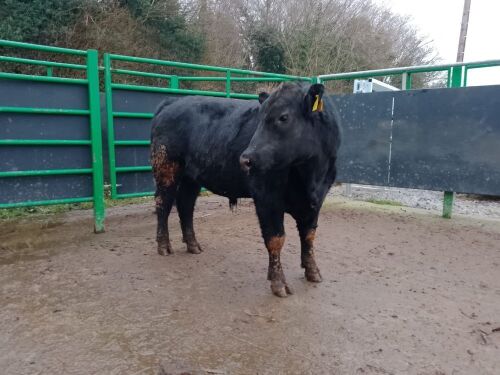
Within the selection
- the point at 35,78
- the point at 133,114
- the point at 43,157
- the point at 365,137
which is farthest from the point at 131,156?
the point at 365,137

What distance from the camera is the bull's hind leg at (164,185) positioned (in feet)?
13.9

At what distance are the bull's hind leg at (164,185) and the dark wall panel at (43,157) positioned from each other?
4.20 feet

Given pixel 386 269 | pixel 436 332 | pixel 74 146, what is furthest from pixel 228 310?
pixel 74 146

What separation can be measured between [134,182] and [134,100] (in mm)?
1152

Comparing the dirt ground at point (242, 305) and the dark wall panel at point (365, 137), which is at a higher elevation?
the dark wall panel at point (365, 137)

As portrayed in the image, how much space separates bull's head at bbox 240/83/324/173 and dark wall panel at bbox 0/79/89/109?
2915mm

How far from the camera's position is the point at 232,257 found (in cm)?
430

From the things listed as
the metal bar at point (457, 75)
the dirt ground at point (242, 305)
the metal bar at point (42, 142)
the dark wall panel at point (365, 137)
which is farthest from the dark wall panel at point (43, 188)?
the metal bar at point (457, 75)

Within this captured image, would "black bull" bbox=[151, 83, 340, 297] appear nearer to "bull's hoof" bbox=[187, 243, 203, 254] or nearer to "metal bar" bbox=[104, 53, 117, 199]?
"bull's hoof" bbox=[187, 243, 203, 254]

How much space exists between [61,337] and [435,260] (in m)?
3.58

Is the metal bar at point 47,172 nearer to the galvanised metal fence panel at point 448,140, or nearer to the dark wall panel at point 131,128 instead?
the dark wall panel at point 131,128

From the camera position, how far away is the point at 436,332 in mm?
2760

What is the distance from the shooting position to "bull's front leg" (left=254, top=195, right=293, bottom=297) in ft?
10.7

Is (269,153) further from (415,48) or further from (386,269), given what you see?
(415,48)
